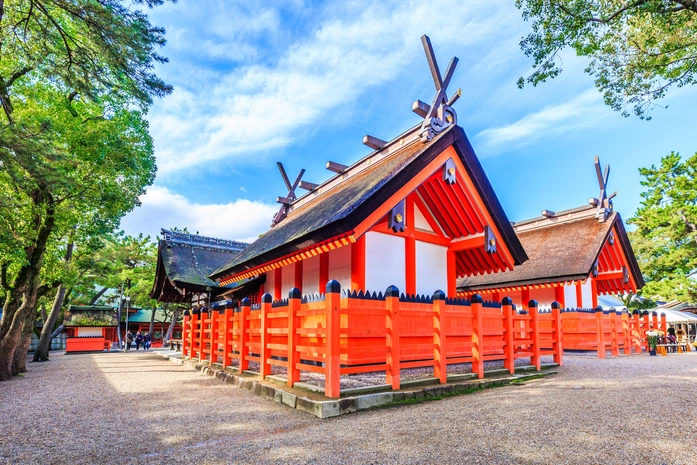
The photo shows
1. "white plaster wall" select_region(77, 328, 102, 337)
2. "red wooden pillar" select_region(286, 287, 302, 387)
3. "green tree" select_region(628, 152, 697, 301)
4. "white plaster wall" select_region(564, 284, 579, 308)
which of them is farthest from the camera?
"white plaster wall" select_region(77, 328, 102, 337)

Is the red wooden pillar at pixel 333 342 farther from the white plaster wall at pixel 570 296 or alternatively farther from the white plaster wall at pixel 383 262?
the white plaster wall at pixel 570 296

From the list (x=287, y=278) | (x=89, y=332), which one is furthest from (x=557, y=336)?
(x=89, y=332)

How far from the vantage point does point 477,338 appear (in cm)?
716

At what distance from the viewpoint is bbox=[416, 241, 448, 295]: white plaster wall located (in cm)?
962

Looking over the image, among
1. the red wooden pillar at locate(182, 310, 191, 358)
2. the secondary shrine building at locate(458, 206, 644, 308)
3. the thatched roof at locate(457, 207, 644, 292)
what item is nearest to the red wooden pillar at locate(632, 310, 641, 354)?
the secondary shrine building at locate(458, 206, 644, 308)

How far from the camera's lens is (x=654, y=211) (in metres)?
21.9

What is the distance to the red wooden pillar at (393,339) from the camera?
19.2 feet

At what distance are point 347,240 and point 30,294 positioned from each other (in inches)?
360

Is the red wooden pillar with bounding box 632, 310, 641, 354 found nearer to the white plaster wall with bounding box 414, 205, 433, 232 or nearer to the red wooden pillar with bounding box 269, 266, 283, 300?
the white plaster wall with bounding box 414, 205, 433, 232

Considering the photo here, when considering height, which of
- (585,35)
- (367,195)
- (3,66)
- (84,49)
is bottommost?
(367,195)

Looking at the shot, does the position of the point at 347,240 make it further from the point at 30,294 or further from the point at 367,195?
the point at 30,294

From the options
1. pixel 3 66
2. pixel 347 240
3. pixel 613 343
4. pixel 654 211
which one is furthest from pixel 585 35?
pixel 654 211

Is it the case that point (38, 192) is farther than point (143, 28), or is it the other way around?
point (38, 192)

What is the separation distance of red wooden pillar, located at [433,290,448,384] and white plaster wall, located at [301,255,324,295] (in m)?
4.13
